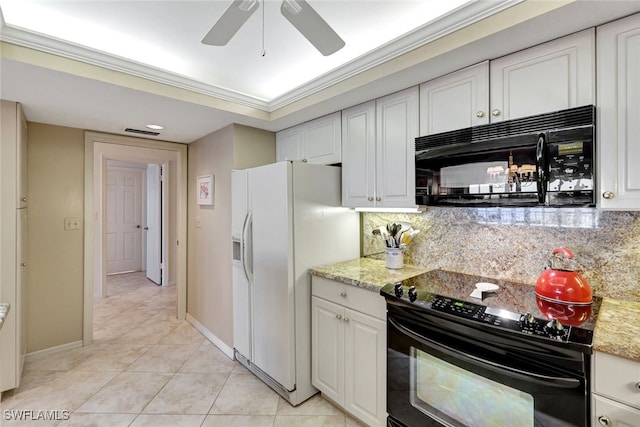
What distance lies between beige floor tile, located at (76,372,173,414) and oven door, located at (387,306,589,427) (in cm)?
179

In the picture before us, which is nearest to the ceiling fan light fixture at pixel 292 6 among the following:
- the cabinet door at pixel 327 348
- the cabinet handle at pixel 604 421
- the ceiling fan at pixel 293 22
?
the ceiling fan at pixel 293 22

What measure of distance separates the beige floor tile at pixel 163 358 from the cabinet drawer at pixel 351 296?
1.56 m

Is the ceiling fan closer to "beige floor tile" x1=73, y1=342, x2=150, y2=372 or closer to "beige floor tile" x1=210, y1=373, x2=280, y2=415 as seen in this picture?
"beige floor tile" x1=210, y1=373, x2=280, y2=415

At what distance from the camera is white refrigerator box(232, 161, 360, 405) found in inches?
85.3

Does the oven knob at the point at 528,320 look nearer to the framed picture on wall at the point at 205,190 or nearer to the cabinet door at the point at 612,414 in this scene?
the cabinet door at the point at 612,414

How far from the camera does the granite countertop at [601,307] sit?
1067 millimetres

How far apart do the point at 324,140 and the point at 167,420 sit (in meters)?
2.31

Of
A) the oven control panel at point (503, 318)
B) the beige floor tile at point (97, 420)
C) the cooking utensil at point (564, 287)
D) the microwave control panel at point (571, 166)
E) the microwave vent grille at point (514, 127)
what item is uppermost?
the microwave vent grille at point (514, 127)

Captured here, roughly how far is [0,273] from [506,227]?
341cm

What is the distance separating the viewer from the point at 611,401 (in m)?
1.08

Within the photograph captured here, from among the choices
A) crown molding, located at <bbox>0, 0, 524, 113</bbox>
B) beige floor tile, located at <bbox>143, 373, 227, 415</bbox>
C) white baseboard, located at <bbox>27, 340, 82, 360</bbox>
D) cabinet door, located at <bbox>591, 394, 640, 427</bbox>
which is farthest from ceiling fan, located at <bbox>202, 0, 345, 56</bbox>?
white baseboard, located at <bbox>27, 340, 82, 360</bbox>

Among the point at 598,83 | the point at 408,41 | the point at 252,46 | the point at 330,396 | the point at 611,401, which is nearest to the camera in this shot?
the point at 611,401

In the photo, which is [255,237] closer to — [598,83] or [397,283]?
[397,283]

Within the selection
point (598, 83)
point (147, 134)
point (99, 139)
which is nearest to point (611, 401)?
point (598, 83)
